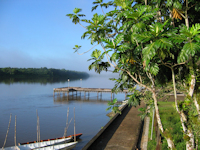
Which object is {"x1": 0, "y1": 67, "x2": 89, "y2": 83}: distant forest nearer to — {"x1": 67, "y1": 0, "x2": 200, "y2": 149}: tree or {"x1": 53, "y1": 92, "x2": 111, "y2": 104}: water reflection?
{"x1": 53, "y1": 92, "x2": 111, "y2": 104}: water reflection

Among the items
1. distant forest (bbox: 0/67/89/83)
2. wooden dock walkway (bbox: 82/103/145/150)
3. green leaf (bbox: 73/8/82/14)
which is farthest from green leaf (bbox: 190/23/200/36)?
distant forest (bbox: 0/67/89/83)

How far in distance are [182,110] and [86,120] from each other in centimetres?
1868

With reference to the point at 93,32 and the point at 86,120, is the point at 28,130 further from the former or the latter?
the point at 93,32

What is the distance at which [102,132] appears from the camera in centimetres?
1073

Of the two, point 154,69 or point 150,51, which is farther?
point 154,69

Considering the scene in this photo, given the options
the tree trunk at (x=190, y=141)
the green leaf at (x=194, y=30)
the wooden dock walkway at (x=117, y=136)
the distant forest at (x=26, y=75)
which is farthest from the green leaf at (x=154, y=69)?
the distant forest at (x=26, y=75)

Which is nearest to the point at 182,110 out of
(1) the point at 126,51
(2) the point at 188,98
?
(2) the point at 188,98

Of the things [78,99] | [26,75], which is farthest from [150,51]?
[26,75]

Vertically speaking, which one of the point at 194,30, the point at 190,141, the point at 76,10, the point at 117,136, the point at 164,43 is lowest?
the point at 117,136

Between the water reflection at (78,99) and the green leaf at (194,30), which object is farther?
the water reflection at (78,99)

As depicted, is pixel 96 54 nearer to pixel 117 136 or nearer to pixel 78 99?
pixel 117 136

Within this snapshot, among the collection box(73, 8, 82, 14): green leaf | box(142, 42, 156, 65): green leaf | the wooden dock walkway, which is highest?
box(73, 8, 82, 14): green leaf

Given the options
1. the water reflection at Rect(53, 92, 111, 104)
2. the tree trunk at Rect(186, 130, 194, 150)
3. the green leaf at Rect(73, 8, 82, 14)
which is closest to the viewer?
the tree trunk at Rect(186, 130, 194, 150)

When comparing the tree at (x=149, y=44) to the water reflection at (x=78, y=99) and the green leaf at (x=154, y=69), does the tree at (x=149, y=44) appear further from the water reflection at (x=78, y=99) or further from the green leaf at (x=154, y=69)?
the water reflection at (x=78, y=99)
